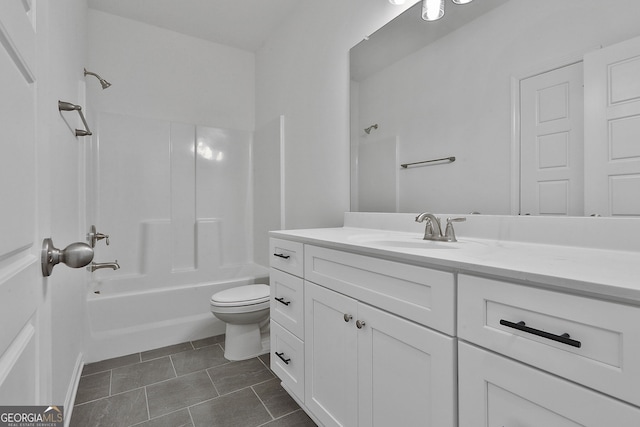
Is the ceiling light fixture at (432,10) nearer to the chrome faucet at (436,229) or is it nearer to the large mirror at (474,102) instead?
the large mirror at (474,102)

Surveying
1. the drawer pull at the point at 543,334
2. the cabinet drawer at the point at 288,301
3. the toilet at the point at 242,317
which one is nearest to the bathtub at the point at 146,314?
the toilet at the point at 242,317

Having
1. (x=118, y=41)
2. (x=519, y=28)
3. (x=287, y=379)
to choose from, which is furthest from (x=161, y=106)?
(x=519, y=28)

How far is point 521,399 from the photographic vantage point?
0.60 m

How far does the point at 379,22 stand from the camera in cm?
165

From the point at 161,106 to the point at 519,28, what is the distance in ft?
8.51

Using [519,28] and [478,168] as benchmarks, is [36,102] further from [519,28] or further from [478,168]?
[519,28]

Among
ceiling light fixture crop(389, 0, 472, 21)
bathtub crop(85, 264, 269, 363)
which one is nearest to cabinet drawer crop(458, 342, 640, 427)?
ceiling light fixture crop(389, 0, 472, 21)

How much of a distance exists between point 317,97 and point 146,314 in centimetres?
201

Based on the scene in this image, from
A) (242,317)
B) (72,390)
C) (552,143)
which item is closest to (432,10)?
(552,143)

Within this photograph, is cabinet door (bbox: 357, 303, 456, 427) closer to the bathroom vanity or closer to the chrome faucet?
the bathroom vanity

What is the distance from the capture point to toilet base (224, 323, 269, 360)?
2008 millimetres

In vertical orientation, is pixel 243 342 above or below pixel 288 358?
below

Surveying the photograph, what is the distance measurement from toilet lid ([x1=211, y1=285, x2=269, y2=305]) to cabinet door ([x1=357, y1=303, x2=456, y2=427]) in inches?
43.8

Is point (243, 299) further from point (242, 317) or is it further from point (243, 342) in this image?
point (243, 342)
